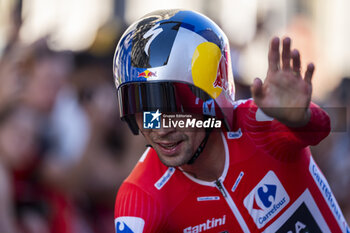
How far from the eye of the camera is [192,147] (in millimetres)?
3426

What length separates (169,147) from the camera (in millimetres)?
3371

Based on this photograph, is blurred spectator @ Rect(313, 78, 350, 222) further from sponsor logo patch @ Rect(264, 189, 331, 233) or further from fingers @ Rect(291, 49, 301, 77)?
fingers @ Rect(291, 49, 301, 77)

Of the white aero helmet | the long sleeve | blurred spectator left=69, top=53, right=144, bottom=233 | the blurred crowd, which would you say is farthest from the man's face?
blurred spectator left=69, top=53, right=144, bottom=233

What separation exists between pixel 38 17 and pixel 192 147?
739 centimetres

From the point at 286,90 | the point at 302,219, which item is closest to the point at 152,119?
the point at 286,90

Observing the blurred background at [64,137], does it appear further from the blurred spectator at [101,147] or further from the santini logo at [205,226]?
the santini logo at [205,226]

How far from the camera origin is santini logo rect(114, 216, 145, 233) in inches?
130

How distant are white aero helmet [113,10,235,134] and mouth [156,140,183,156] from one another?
0.64 ft

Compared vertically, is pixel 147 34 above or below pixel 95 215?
above

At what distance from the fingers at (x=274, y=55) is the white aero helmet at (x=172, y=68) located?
508 mm

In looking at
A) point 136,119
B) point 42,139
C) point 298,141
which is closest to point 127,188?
point 136,119

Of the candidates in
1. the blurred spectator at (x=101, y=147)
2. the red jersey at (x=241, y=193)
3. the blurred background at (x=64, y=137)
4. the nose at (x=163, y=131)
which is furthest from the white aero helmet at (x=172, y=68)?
the blurred spectator at (x=101, y=147)

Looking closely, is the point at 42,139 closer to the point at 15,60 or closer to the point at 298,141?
the point at 15,60

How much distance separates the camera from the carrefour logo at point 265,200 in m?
3.45
